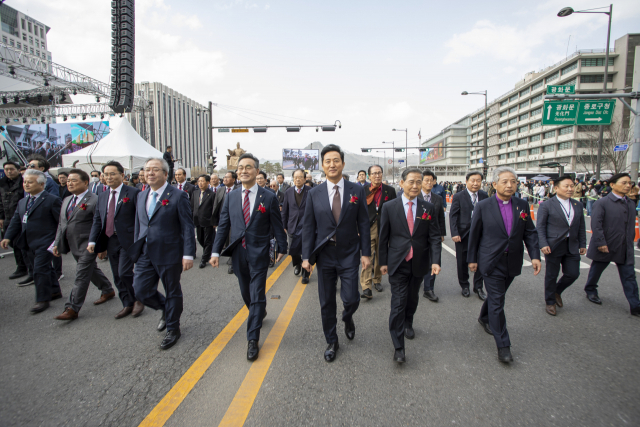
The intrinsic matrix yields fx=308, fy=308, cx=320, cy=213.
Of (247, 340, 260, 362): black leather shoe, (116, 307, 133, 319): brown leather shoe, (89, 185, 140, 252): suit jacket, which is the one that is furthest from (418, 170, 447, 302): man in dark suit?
(116, 307, 133, 319): brown leather shoe

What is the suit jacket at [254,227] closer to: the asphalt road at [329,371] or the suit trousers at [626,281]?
the asphalt road at [329,371]

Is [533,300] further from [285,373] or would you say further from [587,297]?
[285,373]

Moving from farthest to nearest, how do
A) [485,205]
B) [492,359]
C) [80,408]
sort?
[485,205], [492,359], [80,408]

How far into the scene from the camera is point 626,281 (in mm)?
4164

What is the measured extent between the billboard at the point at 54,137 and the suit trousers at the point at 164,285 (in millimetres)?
30448

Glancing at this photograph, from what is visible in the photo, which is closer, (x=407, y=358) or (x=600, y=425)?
(x=600, y=425)

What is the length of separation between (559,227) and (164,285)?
5.15 meters

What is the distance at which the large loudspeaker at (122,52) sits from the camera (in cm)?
1471

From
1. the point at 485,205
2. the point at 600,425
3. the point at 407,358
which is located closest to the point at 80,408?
the point at 407,358

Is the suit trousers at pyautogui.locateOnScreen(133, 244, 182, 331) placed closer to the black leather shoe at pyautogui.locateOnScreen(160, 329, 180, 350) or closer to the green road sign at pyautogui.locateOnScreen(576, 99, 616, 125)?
the black leather shoe at pyautogui.locateOnScreen(160, 329, 180, 350)

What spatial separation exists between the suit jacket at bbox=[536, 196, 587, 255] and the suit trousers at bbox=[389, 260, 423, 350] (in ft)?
7.62

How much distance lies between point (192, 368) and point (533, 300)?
467 cm

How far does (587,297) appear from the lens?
4.59m

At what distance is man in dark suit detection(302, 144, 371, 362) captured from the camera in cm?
303
